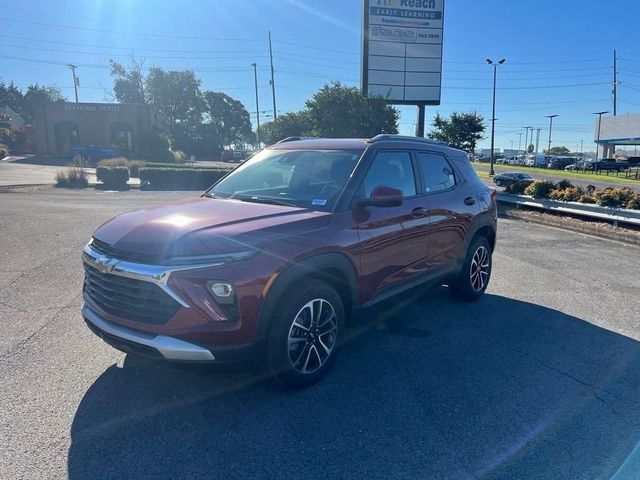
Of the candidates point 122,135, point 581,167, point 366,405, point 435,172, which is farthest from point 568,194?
point 581,167

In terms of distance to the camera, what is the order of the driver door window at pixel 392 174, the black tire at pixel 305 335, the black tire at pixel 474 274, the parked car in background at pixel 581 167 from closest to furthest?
the black tire at pixel 305 335, the driver door window at pixel 392 174, the black tire at pixel 474 274, the parked car in background at pixel 581 167

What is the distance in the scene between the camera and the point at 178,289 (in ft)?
9.21

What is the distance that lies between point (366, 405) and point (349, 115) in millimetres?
27893

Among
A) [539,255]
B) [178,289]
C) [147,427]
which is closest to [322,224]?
[178,289]

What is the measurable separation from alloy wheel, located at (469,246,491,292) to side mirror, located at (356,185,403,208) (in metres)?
2.25

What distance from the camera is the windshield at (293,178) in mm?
3854

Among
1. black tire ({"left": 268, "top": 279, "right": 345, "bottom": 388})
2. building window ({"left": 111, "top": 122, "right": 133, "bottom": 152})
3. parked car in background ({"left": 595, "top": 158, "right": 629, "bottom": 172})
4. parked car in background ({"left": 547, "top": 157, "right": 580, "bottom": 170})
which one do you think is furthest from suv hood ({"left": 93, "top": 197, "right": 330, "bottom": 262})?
parked car in background ({"left": 547, "top": 157, "right": 580, "bottom": 170})

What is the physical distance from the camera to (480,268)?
5.66 meters

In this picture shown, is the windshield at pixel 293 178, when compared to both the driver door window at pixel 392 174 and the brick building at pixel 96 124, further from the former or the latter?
the brick building at pixel 96 124

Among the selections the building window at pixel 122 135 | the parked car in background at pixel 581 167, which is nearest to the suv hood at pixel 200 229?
the building window at pixel 122 135

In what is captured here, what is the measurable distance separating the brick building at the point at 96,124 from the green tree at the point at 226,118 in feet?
126

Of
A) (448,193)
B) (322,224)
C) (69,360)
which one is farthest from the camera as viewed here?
(448,193)

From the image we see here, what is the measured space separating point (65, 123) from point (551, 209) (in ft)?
162

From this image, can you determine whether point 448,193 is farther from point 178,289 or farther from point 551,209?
point 551,209
